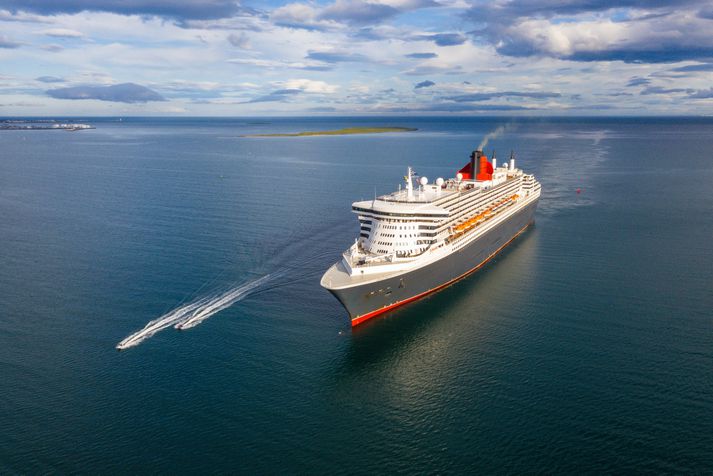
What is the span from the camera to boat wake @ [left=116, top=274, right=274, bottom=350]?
43219 mm

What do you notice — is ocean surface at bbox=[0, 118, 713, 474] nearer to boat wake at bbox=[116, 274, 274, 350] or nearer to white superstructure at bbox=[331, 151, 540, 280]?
boat wake at bbox=[116, 274, 274, 350]

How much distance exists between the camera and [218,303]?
49469mm

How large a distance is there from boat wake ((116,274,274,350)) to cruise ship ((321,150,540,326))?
Answer: 9.75 metres

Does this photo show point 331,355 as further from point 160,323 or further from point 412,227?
point 412,227

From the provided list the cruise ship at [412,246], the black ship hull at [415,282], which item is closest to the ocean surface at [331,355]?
the black ship hull at [415,282]

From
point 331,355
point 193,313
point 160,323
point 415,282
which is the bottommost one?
point 331,355

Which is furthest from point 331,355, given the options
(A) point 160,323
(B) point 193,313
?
(A) point 160,323

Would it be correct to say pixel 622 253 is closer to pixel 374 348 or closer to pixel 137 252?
pixel 374 348

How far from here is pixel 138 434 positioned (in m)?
31.5

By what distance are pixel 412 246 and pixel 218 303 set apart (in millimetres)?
20810

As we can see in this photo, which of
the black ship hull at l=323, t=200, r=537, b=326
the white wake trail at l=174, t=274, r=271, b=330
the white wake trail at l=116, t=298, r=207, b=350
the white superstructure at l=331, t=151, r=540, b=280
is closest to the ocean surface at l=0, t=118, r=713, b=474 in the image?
the white wake trail at l=174, t=274, r=271, b=330

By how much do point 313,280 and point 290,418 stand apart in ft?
75.4

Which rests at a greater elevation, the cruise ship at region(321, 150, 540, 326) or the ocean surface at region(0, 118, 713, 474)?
the cruise ship at region(321, 150, 540, 326)

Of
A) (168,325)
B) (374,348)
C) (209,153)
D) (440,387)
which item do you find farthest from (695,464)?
(209,153)
